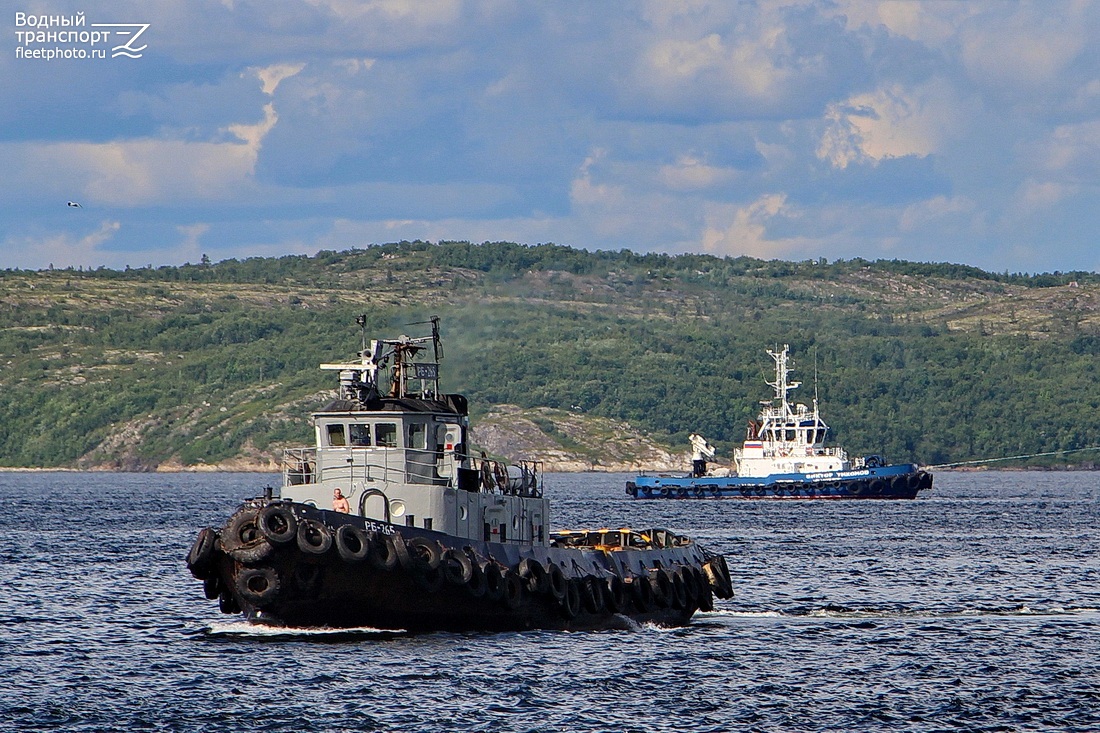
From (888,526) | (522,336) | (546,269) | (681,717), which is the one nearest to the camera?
(681,717)

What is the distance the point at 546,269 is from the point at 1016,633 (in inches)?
3255

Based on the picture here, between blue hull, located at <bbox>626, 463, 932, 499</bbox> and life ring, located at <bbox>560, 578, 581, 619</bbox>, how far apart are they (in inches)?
4155

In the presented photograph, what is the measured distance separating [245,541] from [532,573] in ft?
25.6

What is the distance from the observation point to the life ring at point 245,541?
40250 millimetres

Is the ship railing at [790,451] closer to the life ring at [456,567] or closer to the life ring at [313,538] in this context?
the life ring at [456,567]

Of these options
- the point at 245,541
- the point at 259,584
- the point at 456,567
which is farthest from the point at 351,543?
the point at 456,567

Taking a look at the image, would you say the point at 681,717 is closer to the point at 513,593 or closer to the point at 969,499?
the point at 513,593

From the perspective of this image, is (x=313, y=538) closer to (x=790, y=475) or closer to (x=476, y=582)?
(x=476, y=582)

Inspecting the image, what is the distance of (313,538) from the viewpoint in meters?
40.3

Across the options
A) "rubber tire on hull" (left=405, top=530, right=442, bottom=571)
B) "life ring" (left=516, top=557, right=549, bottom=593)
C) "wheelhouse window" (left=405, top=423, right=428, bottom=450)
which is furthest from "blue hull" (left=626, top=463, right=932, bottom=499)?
"rubber tire on hull" (left=405, top=530, right=442, bottom=571)

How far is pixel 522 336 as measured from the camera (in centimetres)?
19725

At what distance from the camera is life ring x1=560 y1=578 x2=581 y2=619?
151 ft

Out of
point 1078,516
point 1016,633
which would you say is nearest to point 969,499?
point 1078,516

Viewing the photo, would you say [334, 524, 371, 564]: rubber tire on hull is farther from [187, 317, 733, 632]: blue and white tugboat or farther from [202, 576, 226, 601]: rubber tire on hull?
[202, 576, 226, 601]: rubber tire on hull
